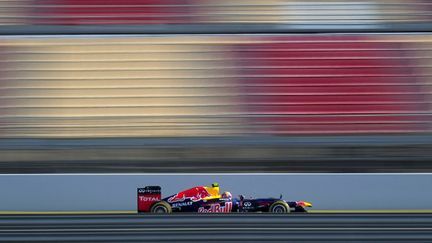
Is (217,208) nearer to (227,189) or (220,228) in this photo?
(227,189)

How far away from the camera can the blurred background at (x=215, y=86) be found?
294 inches

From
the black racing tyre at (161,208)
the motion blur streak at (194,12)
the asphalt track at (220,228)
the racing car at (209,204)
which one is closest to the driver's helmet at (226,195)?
the racing car at (209,204)

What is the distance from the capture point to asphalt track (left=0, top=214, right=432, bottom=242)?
295 cm

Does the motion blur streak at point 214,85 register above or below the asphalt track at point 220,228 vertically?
above

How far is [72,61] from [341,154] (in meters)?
2.72

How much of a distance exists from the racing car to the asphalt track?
2239 millimetres

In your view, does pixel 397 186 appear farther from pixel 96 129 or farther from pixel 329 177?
pixel 96 129

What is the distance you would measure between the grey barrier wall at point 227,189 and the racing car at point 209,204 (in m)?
0.37

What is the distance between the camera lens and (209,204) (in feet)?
19.7

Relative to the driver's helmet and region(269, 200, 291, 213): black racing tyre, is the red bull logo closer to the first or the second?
the driver's helmet

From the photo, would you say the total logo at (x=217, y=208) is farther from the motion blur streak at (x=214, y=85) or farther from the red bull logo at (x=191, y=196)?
the motion blur streak at (x=214, y=85)

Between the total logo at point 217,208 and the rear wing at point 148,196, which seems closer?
the total logo at point 217,208

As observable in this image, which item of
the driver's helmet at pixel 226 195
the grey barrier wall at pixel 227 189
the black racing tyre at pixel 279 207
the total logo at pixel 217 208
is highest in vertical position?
the grey barrier wall at pixel 227 189

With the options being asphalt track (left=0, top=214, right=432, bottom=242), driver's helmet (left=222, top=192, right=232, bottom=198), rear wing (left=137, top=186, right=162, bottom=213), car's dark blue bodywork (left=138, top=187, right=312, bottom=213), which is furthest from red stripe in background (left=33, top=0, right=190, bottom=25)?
asphalt track (left=0, top=214, right=432, bottom=242)
